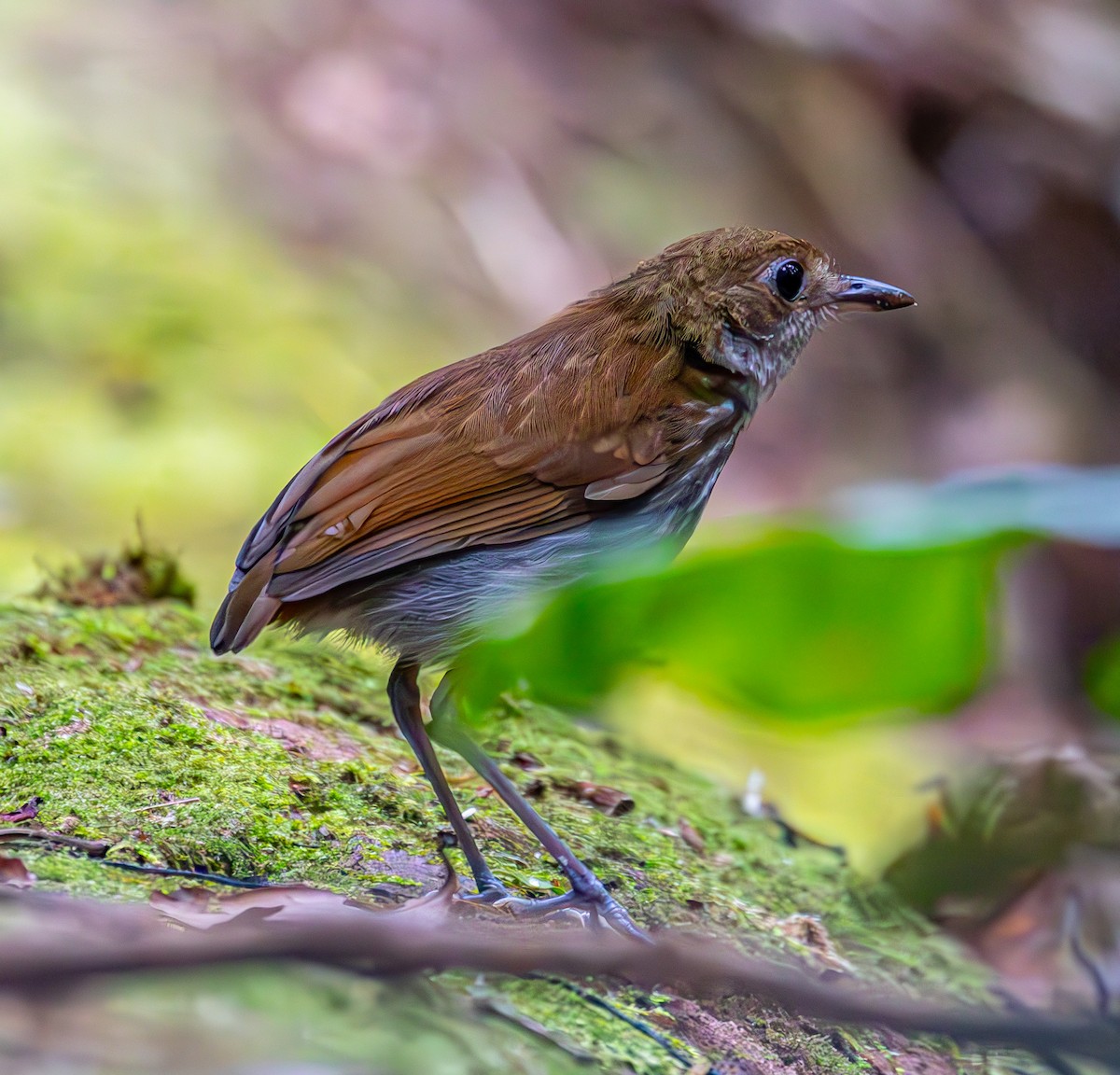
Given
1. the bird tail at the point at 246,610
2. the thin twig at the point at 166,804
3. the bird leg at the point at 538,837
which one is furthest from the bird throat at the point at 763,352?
the thin twig at the point at 166,804

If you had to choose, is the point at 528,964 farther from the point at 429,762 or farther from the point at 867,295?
the point at 867,295

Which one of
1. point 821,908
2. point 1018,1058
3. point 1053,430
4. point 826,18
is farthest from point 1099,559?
point 1018,1058

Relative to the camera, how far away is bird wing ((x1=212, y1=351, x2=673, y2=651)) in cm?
221

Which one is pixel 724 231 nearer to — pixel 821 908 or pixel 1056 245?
pixel 821 908

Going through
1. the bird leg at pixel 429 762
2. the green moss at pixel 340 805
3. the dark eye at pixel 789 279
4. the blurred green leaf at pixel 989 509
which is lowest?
the green moss at pixel 340 805

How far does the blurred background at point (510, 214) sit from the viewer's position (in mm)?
6684

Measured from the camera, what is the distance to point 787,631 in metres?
0.83

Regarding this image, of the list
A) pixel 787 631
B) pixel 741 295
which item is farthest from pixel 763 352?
pixel 787 631

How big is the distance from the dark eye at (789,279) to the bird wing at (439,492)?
515 mm

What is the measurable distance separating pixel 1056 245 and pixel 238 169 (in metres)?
5.63

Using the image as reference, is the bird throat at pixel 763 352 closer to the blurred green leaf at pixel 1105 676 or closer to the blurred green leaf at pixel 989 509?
the blurred green leaf at pixel 989 509

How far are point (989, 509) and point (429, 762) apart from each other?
1636 millimetres

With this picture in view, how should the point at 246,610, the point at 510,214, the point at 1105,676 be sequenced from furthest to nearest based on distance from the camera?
the point at 510,214 < the point at 246,610 < the point at 1105,676

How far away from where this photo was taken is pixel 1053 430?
800 cm
